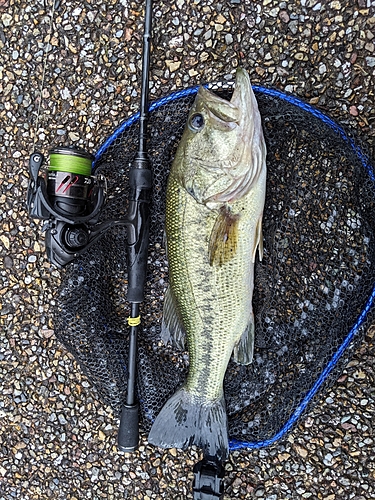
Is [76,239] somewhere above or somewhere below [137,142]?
below

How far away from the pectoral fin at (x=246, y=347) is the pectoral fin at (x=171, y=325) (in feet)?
0.88

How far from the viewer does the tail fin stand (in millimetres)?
2170

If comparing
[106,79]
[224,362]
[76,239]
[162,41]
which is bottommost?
[224,362]

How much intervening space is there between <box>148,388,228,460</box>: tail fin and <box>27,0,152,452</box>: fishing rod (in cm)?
45

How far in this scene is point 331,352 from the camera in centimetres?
214

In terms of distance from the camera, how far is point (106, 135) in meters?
2.58

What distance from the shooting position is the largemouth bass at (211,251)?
1.91 m

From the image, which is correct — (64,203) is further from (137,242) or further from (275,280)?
(275,280)

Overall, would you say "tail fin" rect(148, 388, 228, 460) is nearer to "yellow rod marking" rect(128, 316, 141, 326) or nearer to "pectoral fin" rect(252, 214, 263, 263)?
"yellow rod marking" rect(128, 316, 141, 326)

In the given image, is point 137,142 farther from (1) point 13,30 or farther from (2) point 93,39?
(1) point 13,30

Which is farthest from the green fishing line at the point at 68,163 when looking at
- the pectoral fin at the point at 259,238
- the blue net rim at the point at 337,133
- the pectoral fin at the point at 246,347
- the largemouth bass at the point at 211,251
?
the pectoral fin at the point at 246,347

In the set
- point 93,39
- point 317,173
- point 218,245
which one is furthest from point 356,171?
point 93,39

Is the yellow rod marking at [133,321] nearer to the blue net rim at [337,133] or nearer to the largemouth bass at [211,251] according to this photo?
the largemouth bass at [211,251]

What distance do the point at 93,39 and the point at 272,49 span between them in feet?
3.29
